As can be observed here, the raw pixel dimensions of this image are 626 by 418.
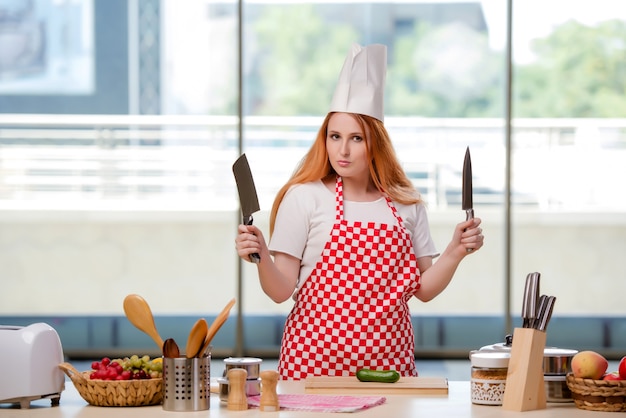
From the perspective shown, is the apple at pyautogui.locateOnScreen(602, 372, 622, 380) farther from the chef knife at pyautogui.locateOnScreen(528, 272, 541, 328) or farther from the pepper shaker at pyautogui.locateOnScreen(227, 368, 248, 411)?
the pepper shaker at pyautogui.locateOnScreen(227, 368, 248, 411)

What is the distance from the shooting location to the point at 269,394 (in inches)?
69.9

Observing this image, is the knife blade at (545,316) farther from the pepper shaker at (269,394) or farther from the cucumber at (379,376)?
the pepper shaker at (269,394)

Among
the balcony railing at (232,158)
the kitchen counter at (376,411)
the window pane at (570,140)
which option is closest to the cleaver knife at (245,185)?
the kitchen counter at (376,411)

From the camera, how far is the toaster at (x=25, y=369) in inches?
71.7

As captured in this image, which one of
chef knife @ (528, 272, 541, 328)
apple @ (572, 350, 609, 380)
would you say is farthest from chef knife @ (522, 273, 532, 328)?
apple @ (572, 350, 609, 380)

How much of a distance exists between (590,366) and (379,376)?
1.28 ft

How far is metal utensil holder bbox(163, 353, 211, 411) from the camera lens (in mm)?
1761

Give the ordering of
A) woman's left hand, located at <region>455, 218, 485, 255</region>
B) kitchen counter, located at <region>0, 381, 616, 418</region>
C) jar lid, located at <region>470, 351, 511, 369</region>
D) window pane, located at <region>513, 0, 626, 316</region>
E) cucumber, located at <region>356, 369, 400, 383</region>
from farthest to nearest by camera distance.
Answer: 1. window pane, located at <region>513, 0, 626, 316</region>
2. woman's left hand, located at <region>455, 218, 485, 255</region>
3. cucumber, located at <region>356, 369, 400, 383</region>
4. jar lid, located at <region>470, 351, 511, 369</region>
5. kitchen counter, located at <region>0, 381, 616, 418</region>

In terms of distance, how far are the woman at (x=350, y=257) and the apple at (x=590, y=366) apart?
46 centimetres

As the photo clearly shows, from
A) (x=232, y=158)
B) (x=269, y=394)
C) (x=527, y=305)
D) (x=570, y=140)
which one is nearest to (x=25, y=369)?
(x=269, y=394)

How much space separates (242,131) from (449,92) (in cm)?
96

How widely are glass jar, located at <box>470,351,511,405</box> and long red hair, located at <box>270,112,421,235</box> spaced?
0.63m

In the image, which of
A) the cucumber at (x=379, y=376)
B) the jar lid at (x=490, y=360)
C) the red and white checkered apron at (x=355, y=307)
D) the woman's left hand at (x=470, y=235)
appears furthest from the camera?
the red and white checkered apron at (x=355, y=307)

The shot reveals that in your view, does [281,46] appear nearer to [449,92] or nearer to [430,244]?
[449,92]
